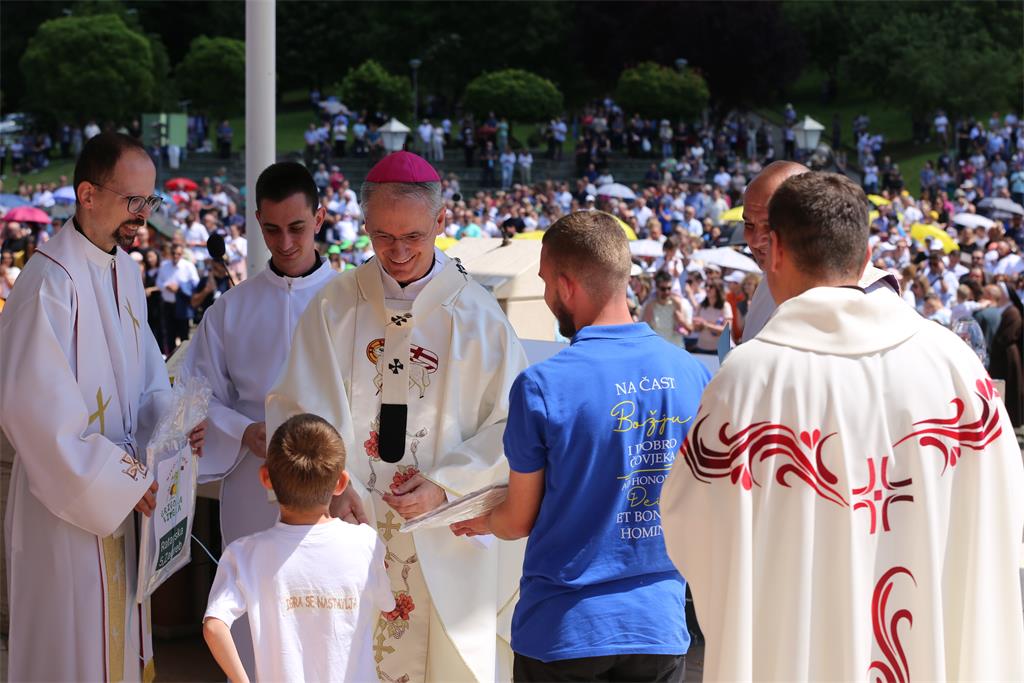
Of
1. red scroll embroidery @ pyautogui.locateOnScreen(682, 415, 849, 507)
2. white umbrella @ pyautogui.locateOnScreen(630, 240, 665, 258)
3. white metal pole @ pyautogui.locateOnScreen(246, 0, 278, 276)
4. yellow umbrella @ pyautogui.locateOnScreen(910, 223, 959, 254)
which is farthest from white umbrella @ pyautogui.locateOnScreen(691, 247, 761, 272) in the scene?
red scroll embroidery @ pyautogui.locateOnScreen(682, 415, 849, 507)

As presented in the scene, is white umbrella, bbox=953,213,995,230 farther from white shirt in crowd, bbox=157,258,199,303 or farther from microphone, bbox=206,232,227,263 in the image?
microphone, bbox=206,232,227,263

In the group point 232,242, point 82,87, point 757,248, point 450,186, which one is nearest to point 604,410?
point 757,248

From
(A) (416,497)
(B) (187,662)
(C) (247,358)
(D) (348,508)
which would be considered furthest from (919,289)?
(D) (348,508)

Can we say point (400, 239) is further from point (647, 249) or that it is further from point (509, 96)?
point (509, 96)

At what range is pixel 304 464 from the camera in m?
2.92

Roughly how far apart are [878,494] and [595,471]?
0.60 meters

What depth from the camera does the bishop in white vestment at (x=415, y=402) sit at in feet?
12.0

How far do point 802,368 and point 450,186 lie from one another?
108 feet

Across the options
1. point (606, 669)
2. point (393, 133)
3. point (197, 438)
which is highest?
point (393, 133)

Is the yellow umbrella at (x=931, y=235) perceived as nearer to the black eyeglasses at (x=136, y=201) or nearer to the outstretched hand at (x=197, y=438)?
the outstretched hand at (x=197, y=438)

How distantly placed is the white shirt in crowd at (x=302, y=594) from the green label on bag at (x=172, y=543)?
66 centimetres

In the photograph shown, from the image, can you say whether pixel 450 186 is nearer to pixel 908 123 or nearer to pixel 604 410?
pixel 908 123

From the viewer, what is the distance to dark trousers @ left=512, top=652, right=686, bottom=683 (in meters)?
2.72

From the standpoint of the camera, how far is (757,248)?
3.85 metres
